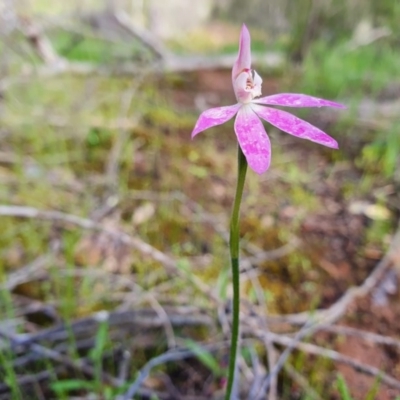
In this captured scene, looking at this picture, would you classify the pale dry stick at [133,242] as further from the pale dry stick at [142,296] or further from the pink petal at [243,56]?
the pink petal at [243,56]

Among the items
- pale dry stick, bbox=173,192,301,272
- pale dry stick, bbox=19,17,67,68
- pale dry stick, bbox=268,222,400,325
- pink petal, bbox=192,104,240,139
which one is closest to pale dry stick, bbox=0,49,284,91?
pale dry stick, bbox=19,17,67,68

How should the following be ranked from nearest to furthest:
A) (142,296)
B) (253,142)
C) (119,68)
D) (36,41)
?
(253,142) < (142,296) < (36,41) < (119,68)

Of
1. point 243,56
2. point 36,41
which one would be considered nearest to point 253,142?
point 243,56

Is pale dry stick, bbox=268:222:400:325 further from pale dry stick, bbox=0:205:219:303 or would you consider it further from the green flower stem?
the green flower stem

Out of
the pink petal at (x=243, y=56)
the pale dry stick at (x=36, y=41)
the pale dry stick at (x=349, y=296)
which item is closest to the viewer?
the pink petal at (x=243, y=56)

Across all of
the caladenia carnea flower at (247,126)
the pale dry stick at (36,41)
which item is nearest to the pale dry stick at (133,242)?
the caladenia carnea flower at (247,126)

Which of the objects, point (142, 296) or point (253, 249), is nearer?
point (142, 296)

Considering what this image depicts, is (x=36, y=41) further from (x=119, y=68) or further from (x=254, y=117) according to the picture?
(x=254, y=117)

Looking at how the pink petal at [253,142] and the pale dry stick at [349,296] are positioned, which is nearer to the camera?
the pink petal at [253,142]

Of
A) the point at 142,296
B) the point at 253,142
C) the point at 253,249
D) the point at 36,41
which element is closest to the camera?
the point at 253,142
